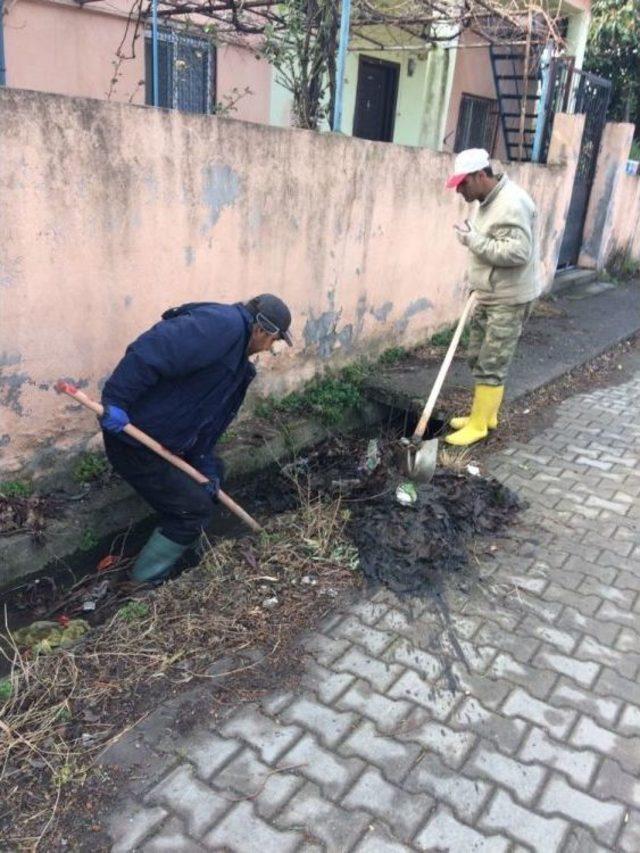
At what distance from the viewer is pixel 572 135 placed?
8.62 meters

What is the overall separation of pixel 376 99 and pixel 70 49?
230 inches

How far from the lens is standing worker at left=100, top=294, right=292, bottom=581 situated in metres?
3.22

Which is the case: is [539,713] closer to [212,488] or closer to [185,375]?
[212,488]

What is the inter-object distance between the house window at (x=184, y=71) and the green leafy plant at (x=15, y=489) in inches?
219

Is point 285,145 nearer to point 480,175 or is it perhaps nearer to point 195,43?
point 480,175

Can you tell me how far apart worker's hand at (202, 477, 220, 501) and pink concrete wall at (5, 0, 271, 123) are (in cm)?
470

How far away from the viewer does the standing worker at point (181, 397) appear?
3223 mm

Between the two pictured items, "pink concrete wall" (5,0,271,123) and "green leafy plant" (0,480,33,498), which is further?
"pink concrete wall" (5,0,271,123)

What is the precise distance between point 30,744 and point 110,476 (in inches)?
76.1

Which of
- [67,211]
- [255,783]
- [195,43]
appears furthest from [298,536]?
[195,43]

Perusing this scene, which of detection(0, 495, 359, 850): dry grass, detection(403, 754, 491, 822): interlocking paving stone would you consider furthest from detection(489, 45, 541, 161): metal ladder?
detection(403, 754, 491, 822): interlocking paving stone

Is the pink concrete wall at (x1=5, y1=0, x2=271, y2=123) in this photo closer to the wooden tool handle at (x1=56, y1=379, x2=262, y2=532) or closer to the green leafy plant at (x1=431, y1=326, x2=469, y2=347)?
the green leafy plant at (x1=431, y1=326, x2=469, y2=347)

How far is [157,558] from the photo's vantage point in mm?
3729

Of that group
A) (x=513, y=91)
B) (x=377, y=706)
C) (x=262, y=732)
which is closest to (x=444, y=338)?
(x=377, y=706)
